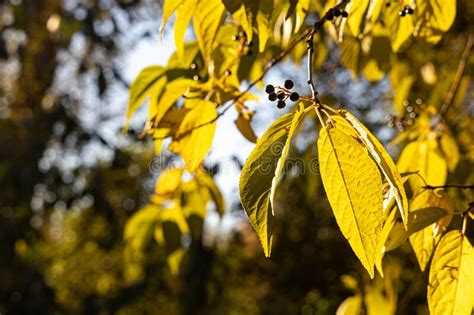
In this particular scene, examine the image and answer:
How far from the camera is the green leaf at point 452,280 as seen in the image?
810mm

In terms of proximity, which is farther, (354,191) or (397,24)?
(397,24)

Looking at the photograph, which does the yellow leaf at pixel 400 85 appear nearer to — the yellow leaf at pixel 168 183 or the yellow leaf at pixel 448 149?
the yellow leaf at pixel 448 149

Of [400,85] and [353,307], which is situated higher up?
[400,85]

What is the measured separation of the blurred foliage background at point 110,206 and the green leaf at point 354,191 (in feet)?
3.21

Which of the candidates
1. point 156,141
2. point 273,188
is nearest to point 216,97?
point 156,141

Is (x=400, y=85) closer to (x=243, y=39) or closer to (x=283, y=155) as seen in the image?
(x=243, y=39)

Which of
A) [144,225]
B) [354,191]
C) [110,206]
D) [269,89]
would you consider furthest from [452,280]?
[110,206]

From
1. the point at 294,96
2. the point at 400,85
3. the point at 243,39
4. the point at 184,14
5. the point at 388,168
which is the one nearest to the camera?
the point at 388,168

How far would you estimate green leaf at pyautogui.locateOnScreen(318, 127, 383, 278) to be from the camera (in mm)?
652

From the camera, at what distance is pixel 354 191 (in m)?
0.67

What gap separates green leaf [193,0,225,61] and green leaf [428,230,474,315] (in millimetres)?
480

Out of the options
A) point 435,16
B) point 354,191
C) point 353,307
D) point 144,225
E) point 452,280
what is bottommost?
point 353,307

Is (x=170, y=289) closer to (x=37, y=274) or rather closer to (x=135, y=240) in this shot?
(x=37, y=274)

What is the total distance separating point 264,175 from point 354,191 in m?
0.11
